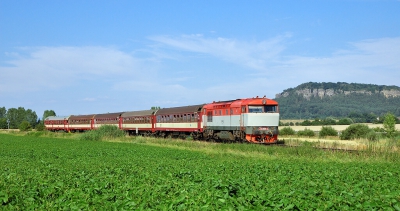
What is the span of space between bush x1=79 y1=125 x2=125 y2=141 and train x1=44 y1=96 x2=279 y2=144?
2.92 meters

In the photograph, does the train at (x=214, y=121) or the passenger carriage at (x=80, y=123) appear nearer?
the train at (x=214, y=121)

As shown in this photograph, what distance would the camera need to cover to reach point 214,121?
44.9 m

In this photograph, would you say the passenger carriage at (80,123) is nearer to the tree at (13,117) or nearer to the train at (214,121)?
the train at (214,121)

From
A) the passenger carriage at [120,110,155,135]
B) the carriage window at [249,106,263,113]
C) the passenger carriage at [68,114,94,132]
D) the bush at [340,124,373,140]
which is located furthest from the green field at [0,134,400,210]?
the passenger carriage at [68,114,94,132]

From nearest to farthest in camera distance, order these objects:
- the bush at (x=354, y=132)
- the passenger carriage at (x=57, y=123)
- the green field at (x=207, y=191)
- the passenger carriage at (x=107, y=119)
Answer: the green field at (x=207, y=191)
the bush at (x=354, y=132)
the passenger carriage at (x=107, y=119)
the passenger carriage at (x=57, y=123)

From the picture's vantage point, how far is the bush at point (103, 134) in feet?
208

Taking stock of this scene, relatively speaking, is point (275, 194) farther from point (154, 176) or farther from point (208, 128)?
point (208, 128)

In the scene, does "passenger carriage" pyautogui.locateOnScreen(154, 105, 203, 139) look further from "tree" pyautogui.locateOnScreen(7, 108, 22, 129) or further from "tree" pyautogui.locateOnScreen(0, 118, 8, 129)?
"tree" pyautogui.locateOnScreen(7, 108, 22, 129)

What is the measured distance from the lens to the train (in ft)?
126

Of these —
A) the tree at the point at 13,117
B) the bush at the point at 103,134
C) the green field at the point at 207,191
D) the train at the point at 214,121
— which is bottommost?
the green field at the point at 207,191

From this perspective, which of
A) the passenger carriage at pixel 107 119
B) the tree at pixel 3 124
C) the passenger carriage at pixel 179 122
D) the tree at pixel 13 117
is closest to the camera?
the passenger carriage at pixel 179 122

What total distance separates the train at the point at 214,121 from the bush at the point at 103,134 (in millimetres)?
2916

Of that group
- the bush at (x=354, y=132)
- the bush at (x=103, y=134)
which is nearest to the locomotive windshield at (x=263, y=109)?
the bush at (x=354, y=132)

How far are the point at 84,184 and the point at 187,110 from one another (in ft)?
124
